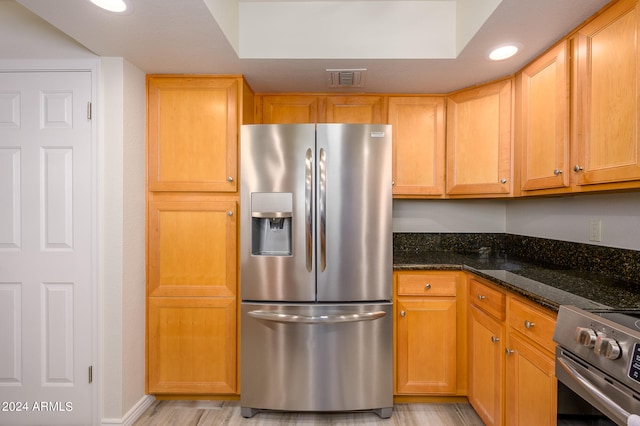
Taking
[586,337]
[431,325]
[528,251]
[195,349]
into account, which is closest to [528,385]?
[586,337]

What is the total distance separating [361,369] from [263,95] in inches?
79.5

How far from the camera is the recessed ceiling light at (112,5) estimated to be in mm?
1329

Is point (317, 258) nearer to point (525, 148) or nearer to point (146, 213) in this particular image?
point (146, 213)

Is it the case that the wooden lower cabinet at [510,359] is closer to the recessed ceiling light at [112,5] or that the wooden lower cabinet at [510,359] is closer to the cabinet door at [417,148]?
the cabinet door at [417,148]

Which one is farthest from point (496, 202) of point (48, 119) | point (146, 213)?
point (48, 119)

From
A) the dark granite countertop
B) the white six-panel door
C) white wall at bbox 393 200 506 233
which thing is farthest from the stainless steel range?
the white six-panel door

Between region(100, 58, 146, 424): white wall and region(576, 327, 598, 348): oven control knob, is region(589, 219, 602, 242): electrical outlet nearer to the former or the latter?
region(576, 327, 598, 348): oven control knob

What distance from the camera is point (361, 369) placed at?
1847mm

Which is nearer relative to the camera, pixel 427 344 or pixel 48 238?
pixel 48 238

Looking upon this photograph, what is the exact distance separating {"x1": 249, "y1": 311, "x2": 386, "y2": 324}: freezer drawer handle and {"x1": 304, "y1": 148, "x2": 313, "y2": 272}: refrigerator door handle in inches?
11.2

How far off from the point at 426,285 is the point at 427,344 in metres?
0.38

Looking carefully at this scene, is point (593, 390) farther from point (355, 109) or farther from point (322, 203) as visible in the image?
point (355, 109)

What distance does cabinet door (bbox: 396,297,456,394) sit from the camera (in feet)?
6.46

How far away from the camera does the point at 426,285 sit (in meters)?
1.97
